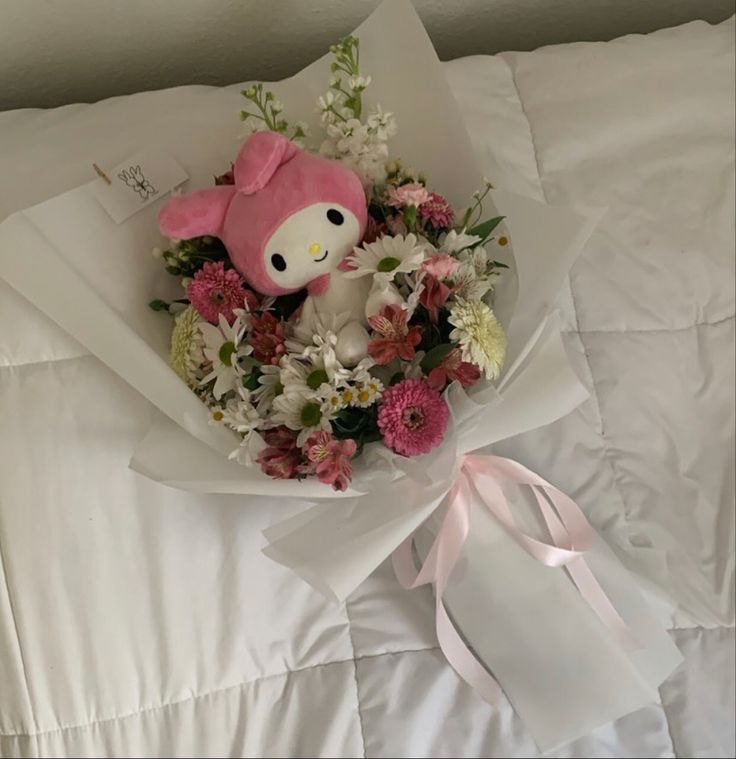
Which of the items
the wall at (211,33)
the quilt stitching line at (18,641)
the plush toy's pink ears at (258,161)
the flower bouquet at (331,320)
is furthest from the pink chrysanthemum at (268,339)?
the wall at (211,33)

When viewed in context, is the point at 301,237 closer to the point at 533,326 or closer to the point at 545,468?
the point at 533,326

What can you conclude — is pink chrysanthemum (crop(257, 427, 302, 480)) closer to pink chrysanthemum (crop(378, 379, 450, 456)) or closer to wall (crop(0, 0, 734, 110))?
pink chrysanthemum (crop(378, 379, 450, 456))

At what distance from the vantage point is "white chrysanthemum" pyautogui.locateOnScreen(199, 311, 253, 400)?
2.31ft

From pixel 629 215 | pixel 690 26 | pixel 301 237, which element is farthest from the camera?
pixel 690 26

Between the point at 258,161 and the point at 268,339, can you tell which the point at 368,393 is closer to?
the point at 268,339

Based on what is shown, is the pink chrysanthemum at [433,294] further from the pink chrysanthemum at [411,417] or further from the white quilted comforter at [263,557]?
the white quilted comforter at [263,557]

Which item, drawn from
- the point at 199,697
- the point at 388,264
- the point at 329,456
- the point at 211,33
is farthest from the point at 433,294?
the point at 211,33

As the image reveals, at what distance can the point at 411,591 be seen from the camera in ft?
2.65

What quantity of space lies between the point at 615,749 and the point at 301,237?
1.75 feet

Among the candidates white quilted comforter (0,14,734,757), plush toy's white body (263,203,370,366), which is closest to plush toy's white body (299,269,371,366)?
plush toy's white body (263,203,370,366)

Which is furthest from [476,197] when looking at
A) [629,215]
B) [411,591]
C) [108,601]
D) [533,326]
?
[108,601]

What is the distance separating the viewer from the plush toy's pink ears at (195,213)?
0.71m

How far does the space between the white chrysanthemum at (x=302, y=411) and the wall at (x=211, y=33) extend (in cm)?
57

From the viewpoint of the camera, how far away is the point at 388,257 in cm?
69
